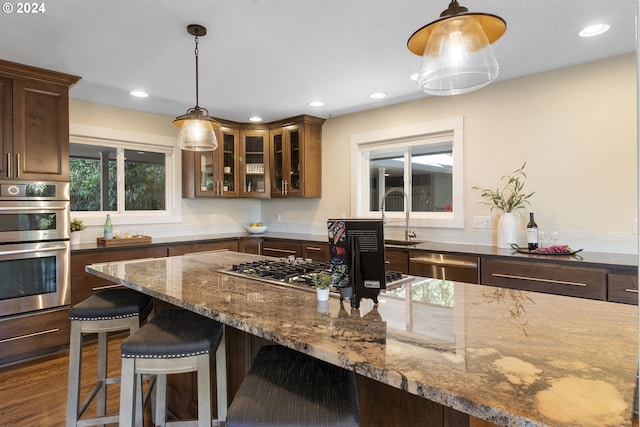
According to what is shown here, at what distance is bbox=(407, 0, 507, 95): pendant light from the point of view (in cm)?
116

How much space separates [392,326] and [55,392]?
8.17 feet

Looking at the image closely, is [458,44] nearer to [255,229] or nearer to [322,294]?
[322,294]

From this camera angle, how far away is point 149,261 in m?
2.35

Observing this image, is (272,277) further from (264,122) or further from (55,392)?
(264,122)

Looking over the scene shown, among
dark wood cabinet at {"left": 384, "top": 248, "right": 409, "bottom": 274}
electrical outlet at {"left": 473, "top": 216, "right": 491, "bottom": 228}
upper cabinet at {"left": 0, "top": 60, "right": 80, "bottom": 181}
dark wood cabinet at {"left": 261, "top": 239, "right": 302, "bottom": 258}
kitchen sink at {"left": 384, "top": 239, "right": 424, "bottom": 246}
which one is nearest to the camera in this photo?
upper cabinet at {"left": 0, "top": 60, "right": 80, "bottom": 181}

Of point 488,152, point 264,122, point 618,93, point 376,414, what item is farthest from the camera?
point 264,122

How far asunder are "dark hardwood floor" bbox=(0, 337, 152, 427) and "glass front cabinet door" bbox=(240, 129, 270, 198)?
7.76 feet

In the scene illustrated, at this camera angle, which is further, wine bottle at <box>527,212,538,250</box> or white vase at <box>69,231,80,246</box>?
white vase at <box>69,231,80,246</box>

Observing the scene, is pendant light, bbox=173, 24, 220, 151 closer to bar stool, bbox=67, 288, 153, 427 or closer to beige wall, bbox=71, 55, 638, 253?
bar stool, bbox=67, 288, 153, 427

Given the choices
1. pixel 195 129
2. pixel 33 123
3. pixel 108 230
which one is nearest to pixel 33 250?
pixel 108 230

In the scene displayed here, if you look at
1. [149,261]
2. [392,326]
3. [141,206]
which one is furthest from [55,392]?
[392,326]

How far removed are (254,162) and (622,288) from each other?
387cm

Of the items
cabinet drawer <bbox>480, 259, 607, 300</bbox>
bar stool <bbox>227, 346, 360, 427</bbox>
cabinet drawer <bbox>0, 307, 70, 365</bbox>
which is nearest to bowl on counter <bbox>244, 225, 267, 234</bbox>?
cabinet drawer <bbox>0, 307, 70, 365</bbox>

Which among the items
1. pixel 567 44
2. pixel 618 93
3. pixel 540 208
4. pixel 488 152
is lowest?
pixel 540 208
